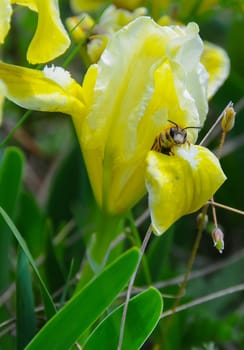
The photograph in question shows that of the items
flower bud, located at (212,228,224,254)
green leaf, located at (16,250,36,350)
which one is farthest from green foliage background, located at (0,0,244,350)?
flower bud, located at (212,228,224,254)

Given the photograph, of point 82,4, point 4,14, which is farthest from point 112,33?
point 82,4

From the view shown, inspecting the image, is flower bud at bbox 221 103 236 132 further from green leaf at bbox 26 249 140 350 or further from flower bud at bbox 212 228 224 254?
green leaf at bbox 26 249 140 350

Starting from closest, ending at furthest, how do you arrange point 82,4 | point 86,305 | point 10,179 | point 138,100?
point 86,305
point 138,100
point 10,179
point 82,4

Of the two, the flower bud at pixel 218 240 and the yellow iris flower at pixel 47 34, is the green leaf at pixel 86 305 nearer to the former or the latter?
the flower bud at pixel 218 240

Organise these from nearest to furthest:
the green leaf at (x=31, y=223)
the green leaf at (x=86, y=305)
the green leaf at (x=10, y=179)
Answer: the green leaf at (x=86, y=305) → the green leaf at (x=10, y=179) → the green leaf at (x=31, y=223)

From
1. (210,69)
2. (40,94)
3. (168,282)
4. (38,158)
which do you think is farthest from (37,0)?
(38,158)

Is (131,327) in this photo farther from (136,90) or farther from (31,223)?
(31,223)

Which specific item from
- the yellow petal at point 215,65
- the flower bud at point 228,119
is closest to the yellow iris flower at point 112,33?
the yellow petal at point 215,65
